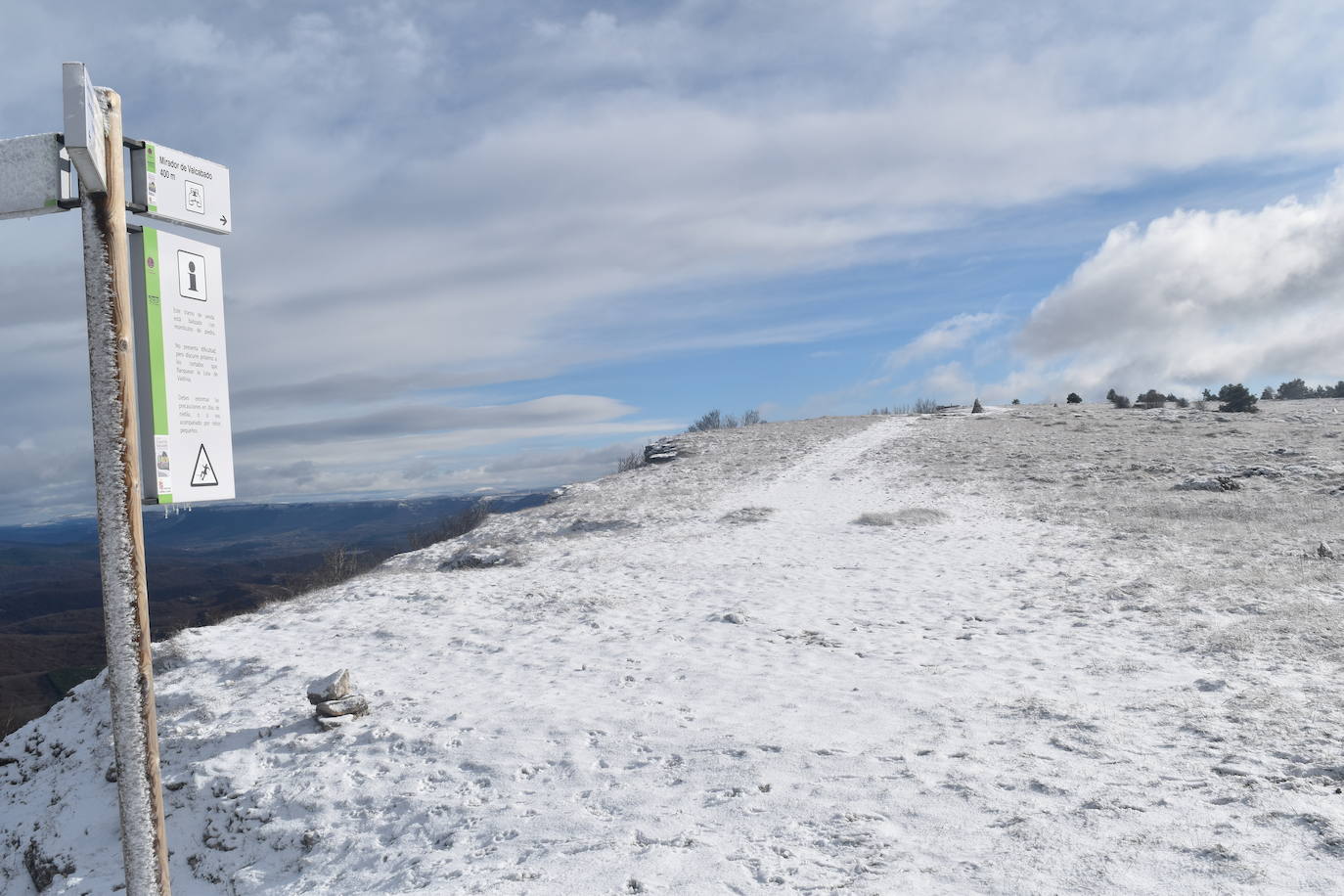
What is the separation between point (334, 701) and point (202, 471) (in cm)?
676

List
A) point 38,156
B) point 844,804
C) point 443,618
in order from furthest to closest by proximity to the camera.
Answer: point 443,618, point 844,804, point 38,156

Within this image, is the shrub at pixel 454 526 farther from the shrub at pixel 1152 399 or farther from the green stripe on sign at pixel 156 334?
the shrub at pixel 1152 399

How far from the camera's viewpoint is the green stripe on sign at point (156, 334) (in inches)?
136

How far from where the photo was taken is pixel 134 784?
3402mm

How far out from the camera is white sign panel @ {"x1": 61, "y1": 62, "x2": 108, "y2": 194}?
9.95 ft

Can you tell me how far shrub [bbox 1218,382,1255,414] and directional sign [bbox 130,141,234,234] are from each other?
168 feet

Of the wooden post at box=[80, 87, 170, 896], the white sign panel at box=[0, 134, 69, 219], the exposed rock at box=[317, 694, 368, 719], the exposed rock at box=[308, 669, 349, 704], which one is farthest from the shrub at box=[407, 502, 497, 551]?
the white sign panel at box=[0, 134, 69, 219]

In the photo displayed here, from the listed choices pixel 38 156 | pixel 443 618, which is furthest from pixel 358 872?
pixel 443 618

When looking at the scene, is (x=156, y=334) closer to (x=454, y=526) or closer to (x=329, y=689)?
(x=329, y=689)

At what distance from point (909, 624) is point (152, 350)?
36.4ft

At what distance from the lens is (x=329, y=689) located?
30.5 ft

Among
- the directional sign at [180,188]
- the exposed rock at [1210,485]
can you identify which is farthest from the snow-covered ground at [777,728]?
the directional sign at [180,188]

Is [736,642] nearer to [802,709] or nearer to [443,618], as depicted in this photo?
[802,709]

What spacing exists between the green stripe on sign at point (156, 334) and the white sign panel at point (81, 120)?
395 millimetres
